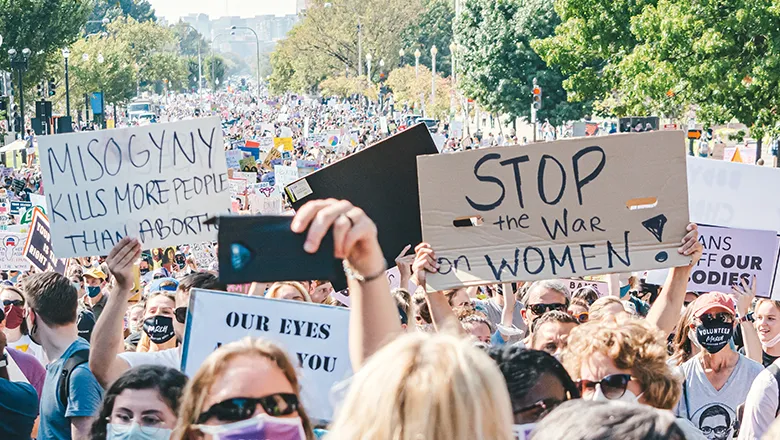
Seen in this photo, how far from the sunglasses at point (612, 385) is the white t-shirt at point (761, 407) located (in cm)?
121

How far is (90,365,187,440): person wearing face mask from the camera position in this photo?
3490 mm

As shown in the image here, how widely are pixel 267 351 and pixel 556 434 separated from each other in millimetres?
915

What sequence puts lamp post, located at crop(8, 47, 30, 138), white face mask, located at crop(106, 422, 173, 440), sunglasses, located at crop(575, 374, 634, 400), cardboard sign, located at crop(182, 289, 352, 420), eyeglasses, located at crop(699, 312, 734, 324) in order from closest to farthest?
white face mask, located at crop(106, 422, 173, 440)
sunglasses, located at crop(575, 374, 634, 400)
cardboard sign, located at crop(182, 289, 352, 420)
eyeglasses, located at crop(699, 312, 734, 324)
lamp post, located at crop(8, 47, 30, 138)

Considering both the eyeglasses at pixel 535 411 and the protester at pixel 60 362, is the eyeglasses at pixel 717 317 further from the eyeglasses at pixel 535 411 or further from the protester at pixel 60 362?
the protester at pixel 60 362

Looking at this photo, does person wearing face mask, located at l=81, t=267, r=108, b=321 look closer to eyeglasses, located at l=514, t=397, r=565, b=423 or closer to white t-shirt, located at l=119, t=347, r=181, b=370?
white t-shirt, located at l=119, t=347, r=181, b=370

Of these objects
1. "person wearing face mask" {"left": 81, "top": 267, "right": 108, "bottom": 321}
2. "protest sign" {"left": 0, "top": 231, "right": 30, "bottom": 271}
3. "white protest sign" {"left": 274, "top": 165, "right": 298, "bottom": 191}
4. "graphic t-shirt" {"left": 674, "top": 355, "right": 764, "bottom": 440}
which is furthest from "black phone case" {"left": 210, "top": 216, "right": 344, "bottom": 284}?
"white protest sign" {"left": 274, "top": 165, "right": 298, "bottom": 191}

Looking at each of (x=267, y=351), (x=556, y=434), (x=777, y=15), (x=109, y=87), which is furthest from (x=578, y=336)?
(x=109, y=87)

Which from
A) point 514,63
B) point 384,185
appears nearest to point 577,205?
point 384,185

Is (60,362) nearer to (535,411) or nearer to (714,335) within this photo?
(535,411)

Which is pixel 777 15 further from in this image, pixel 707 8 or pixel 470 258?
pixel 470 258

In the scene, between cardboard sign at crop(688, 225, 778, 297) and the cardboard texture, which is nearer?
the cardboard texture

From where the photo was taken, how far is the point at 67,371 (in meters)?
4.61

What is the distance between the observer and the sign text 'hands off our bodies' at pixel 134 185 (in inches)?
226

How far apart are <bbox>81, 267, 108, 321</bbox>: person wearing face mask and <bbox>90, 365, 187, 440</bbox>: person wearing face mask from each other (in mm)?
6407
